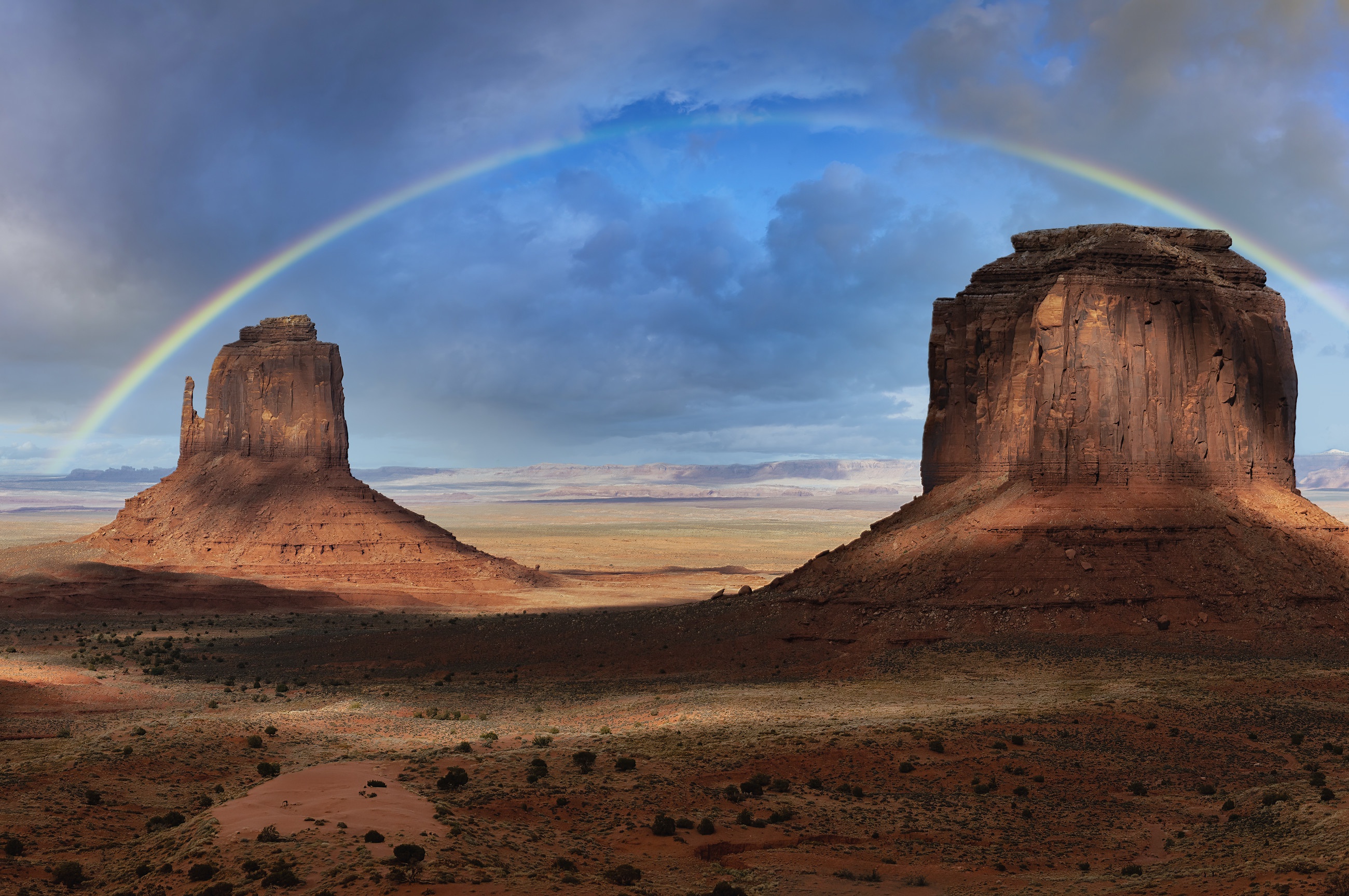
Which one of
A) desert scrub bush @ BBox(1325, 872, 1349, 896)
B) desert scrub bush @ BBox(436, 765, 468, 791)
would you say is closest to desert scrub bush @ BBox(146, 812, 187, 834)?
desert scrub bush @ BBox(436, 765, 468, 791)

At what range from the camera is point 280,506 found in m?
76.1

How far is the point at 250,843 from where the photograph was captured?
13664 millimetres

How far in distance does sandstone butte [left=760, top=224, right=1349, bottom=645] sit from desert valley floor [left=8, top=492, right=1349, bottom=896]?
6.95 feet

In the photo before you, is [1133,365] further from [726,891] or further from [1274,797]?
[726,891]

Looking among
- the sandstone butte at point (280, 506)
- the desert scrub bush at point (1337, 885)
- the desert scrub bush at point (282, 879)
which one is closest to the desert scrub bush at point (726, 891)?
the desert scrub bush at point (282, 879)

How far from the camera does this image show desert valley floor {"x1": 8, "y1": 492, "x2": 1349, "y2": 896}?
561 inches

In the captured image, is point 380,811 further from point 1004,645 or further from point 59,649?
point 59,649

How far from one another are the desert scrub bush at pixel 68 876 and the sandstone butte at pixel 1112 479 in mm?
26148

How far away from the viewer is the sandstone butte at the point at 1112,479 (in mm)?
35625

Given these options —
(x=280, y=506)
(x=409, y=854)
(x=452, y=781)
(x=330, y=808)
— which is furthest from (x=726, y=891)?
(x=280, y=506)

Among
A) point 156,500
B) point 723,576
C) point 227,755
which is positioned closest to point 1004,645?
point 227,755

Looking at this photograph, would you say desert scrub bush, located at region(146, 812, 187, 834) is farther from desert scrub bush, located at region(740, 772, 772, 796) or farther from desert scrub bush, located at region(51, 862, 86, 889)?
desert scrub bush, located at region(740, 772, 772, 796)

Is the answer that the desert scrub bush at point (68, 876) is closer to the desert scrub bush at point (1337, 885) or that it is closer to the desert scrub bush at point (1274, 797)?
the desert scrub bush at point (1337, 885)

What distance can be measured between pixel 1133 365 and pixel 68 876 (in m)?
35.5
